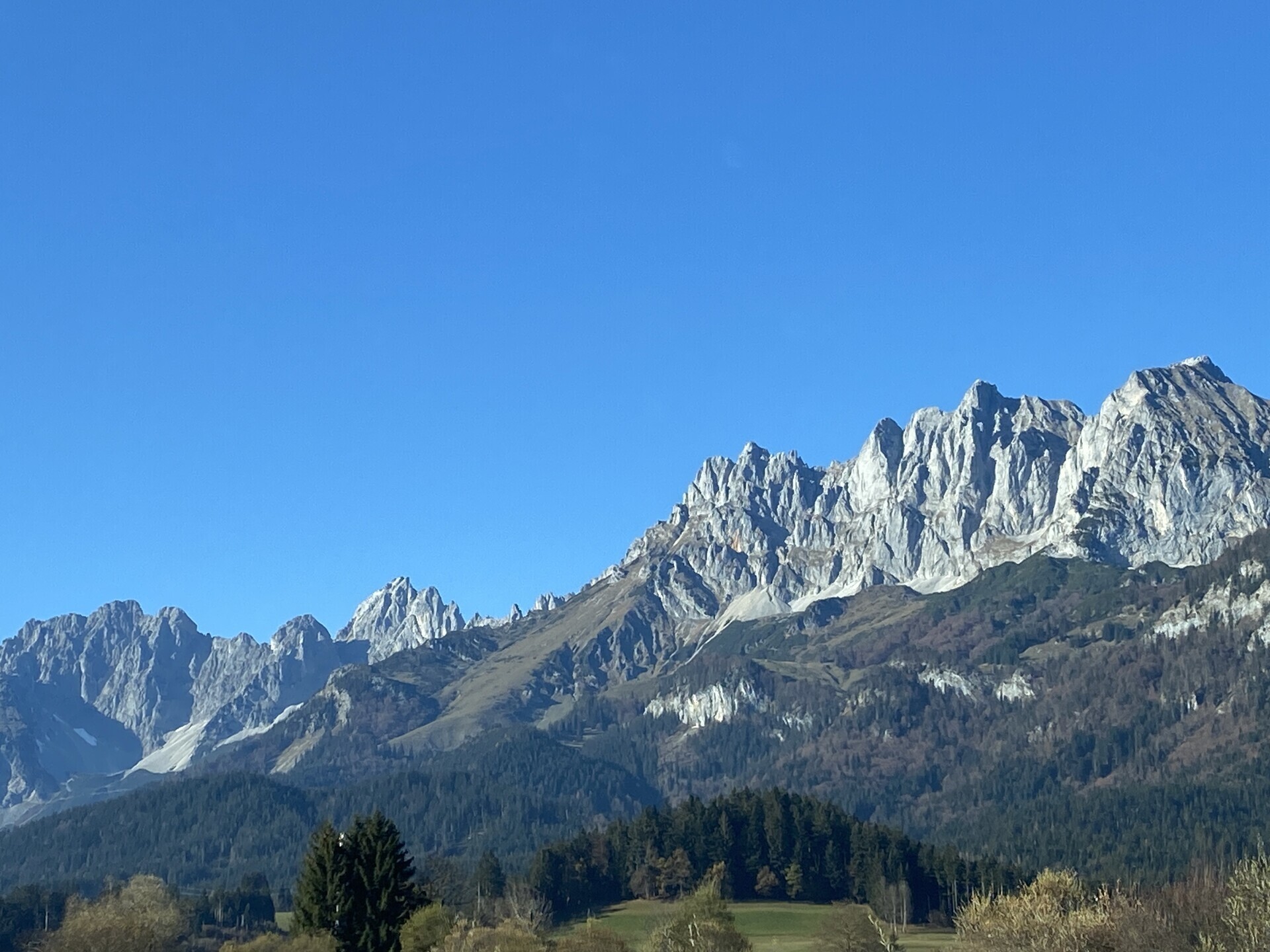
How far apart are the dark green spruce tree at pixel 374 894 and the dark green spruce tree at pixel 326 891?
692 mm

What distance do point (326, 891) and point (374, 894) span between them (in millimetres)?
4305

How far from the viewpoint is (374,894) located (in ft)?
454

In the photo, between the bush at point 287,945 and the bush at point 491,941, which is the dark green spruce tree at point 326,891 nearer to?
the bush at point 287,945

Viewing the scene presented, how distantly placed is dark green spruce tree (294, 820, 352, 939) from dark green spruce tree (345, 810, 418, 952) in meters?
0.69

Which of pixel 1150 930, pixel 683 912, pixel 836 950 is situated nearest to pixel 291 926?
pixel 683 912

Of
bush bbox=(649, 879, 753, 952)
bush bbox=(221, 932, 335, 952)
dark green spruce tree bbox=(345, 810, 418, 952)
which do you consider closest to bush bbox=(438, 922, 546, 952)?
dark green spruce tree bbox=(345, 810, 418, 952)

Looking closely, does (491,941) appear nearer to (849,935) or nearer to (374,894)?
(374,894)

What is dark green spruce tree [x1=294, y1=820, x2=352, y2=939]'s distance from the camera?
13650 cm

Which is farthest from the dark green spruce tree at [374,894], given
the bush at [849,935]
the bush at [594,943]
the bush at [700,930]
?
the bush at [849,935]

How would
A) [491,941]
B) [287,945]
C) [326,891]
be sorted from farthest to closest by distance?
[491,941], [287,945], [326,891]

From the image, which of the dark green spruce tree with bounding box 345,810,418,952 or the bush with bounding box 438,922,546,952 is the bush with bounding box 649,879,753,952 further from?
the dark green spruce tree with bounding box 345,810,418,952

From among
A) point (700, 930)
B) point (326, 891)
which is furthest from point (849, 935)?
point (326, 891)

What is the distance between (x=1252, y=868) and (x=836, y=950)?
7048 cm

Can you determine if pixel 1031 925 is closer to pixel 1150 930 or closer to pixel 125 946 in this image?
pixel 1150 930
